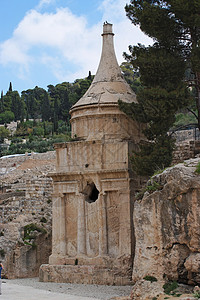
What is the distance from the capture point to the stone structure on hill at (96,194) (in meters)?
21.0

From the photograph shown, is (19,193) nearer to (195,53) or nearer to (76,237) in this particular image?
(76,237)

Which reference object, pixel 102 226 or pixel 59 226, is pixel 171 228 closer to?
pixel 102 226

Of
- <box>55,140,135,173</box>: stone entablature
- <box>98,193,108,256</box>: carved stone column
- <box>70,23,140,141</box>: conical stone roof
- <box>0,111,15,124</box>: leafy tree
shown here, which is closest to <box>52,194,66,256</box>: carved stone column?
<box>55,140,135,173</box>: stone entablature

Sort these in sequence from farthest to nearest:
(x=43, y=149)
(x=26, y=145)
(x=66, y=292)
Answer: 1. (x=26, y=145)
2. (x=43, y=149)
3. (x=66, y=292)

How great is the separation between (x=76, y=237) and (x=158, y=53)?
8.11 m

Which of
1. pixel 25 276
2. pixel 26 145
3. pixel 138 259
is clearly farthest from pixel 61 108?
pixel 138 259

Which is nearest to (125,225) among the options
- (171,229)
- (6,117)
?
(171,229)

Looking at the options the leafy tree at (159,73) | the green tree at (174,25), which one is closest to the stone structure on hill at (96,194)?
the leafy tree at (159,73)

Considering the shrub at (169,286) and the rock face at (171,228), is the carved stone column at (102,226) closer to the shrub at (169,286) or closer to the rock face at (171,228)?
the rock face at (171,228)

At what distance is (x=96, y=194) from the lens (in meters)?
23.1

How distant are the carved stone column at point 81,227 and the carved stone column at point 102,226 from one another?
0.78 m

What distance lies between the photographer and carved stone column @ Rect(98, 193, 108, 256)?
21172 millimetres

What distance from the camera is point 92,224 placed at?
21.8 metres

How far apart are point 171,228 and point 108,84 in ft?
32.3
